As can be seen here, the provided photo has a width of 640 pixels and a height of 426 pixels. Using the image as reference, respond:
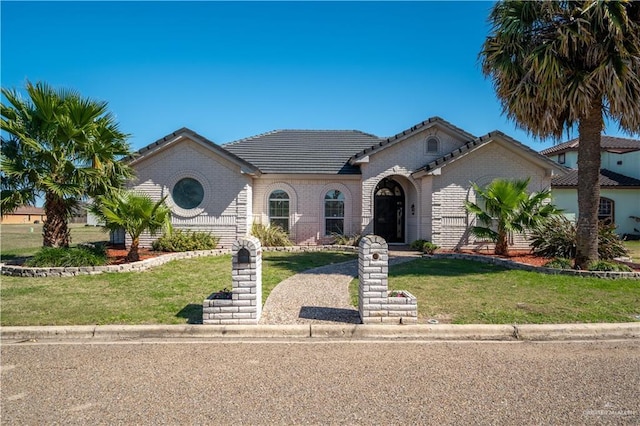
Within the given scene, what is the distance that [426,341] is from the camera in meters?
5.55

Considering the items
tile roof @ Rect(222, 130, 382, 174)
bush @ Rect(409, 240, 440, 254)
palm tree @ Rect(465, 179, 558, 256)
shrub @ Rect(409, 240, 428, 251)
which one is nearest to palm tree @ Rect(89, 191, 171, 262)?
tile roof @ Rect(222, 130, 382, 174)

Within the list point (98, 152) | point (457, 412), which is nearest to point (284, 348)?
point (457, 412)

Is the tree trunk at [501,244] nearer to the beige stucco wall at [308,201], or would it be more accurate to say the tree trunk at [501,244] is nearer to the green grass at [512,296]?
the green grass at [512,296]

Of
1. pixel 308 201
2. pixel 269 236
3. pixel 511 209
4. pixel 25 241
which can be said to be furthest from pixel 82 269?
pixel 25 241

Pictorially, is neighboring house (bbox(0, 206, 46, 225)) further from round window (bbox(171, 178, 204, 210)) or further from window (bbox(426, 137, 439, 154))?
window (bbox(426, 137, 439, 154))

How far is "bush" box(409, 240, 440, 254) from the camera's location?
15.0 metres

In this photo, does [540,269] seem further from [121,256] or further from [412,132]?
[121,256]

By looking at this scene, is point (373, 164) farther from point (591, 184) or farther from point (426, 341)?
point (426, 341)

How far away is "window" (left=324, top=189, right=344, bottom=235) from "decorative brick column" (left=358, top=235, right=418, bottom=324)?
1156cm

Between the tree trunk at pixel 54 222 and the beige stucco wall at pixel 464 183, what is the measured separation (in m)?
13.8

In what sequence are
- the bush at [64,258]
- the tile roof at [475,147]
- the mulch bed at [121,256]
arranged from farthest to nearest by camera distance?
the tile roof at [475,147]
the mulch bed at [121,256]
the bush at [64,258]

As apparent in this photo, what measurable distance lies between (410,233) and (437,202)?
278cm

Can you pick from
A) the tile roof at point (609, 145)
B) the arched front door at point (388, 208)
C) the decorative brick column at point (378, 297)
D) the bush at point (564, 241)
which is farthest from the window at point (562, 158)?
the decorative brick column at point (378, 297)

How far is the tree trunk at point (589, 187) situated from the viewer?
10461 millimetres
